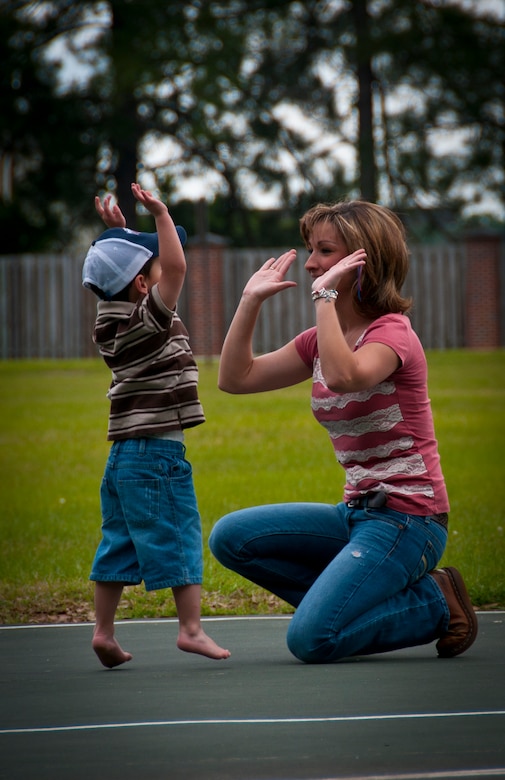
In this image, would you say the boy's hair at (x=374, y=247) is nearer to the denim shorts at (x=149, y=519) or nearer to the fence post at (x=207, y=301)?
the denim shorts at (x=149, y=519)

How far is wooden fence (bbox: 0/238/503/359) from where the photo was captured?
20578 millimetres

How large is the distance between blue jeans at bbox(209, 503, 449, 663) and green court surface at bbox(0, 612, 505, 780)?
0.09m

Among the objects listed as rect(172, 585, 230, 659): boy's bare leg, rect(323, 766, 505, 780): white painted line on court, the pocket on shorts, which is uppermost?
the pocket on shorts

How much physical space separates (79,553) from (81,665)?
2.21m

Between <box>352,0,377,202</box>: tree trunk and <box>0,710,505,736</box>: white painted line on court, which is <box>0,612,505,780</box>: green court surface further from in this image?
<box>352,0,377,202</box>: tree trunk

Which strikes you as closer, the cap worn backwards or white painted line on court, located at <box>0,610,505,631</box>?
the cap worn backwards

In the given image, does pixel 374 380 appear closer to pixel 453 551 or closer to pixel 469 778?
pixel 469 778

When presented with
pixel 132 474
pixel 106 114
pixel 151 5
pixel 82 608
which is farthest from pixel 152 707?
pixel 106 114

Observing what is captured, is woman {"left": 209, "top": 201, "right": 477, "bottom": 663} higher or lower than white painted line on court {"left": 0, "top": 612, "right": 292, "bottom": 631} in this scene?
higher

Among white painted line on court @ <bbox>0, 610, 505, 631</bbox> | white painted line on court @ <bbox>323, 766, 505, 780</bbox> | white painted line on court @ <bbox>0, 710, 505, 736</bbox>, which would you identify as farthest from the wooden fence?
white painted line on court @ <bbox>323, 766, 505, 780</bbox>

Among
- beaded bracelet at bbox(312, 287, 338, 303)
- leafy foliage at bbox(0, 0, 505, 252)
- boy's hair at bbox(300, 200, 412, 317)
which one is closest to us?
beaded bracelet at bbox(312, 287, 338, 303)

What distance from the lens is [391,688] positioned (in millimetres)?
3582

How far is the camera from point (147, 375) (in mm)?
3900

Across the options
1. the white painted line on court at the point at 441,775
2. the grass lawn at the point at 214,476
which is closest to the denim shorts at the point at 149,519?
the white painted line on court at the point at 441,775
